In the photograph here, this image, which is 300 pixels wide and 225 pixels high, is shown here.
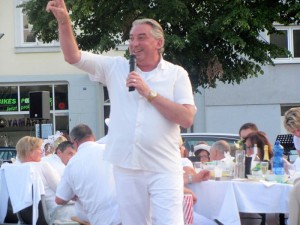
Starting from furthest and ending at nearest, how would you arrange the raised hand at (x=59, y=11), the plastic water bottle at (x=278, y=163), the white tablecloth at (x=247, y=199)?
the plastic water bottle at (x=278, y=163), the white tablecloth at (x=247, y=199), the raised hand at (x=59, y=11)

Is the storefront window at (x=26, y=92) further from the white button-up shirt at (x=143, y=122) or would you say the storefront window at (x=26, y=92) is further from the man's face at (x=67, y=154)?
the white button-up shirt at (x=143, y=122)

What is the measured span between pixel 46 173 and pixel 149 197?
11.7 feet

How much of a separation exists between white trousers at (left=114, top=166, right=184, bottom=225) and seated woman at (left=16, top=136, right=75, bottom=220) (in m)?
2.64

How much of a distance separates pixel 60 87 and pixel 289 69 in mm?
7323

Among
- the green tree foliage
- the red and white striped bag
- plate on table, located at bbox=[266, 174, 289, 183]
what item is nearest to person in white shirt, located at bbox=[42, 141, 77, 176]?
plate on table, located at bbox=[266, 174, 289, 183]

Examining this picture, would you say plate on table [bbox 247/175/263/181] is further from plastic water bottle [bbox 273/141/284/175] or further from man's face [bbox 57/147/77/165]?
man's face [bbox 57/147/77/165]

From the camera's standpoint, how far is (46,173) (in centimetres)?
Answer: 843

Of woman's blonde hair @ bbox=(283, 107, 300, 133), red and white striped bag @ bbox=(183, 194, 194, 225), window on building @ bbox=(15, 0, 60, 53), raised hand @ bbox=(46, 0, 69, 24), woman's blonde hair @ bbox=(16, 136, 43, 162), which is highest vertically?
window on building @ bbox=(15, 0, 60, 53)

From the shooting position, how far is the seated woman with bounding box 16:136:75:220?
777 centimetres

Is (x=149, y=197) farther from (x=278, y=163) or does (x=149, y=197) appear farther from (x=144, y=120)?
(x=278, y=163)

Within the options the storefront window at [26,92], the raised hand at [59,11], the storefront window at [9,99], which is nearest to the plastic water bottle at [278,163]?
the raised hand at [59,11]

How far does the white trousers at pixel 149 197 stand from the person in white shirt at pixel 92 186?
145cm

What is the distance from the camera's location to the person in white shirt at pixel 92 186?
660 cm

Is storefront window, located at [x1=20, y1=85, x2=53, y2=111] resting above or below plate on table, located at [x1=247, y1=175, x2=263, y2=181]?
above
